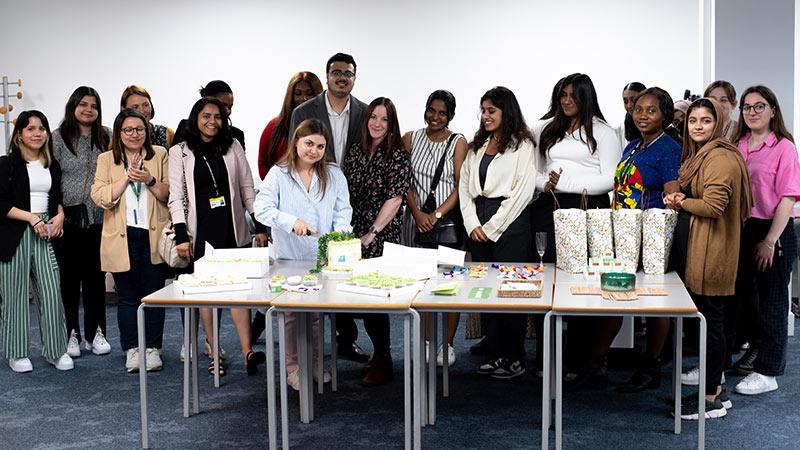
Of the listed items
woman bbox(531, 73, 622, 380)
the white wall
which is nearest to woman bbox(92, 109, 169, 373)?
woman bbox(531, 73, 622, 380)

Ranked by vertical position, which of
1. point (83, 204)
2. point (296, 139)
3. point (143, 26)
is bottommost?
point (83, 204)

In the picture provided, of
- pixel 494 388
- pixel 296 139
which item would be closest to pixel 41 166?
pixel 296 139

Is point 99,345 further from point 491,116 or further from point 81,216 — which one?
point 491,116

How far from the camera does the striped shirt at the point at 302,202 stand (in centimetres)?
423

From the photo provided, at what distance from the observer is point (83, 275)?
5375mm

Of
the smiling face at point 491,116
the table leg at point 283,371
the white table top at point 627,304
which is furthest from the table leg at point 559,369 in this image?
the smiling face at point 491,116

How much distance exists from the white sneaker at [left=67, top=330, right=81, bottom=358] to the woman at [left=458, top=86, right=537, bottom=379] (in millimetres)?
2407

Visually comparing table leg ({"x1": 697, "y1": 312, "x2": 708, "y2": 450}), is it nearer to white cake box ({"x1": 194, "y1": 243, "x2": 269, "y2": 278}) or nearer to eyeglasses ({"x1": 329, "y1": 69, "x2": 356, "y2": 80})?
white cake box ({"x1": 194, "y1": 243, "x2": 269, "y2": 278})

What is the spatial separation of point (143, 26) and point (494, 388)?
4860 millimetres

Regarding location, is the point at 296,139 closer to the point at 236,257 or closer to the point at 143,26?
the point at 236,257

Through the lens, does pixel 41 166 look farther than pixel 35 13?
No

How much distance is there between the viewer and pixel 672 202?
3.96m

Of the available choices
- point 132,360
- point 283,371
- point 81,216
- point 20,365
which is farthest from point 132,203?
point 283,371

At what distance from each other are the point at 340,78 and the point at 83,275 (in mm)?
1933
